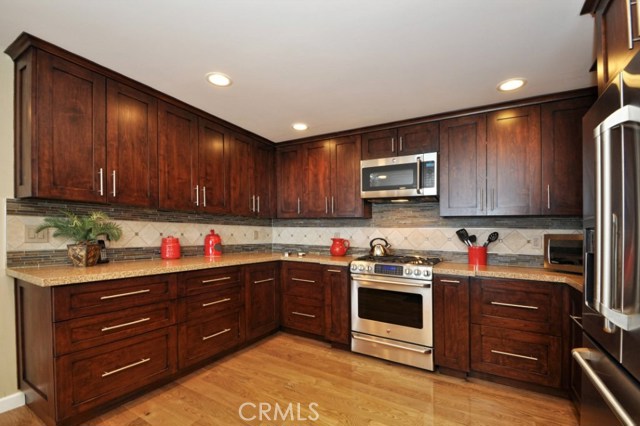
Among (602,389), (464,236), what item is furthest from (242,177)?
(602,389)

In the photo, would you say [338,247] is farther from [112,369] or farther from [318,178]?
[112,369]

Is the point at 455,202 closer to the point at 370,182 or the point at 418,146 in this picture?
the point at 418,146

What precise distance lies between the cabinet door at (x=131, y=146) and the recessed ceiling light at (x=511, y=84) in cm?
275

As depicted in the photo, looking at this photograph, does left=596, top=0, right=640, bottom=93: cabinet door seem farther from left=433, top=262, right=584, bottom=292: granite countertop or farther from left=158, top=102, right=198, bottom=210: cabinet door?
left=158, top=102, right=198, bottom=210: cabinet door

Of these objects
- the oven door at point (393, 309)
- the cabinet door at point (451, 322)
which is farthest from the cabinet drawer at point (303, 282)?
the cabinet door at point (451, 322)

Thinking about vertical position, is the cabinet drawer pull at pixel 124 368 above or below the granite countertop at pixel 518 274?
below

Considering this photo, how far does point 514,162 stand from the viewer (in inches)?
101

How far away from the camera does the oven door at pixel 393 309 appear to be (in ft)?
8.29

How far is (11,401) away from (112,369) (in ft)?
2.38

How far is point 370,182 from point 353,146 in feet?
1.56

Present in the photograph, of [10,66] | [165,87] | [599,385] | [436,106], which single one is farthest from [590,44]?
[10,66]

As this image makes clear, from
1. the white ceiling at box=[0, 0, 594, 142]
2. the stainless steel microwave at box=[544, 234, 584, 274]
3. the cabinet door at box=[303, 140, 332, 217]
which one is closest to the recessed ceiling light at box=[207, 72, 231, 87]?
the white ceiling at box=[0, 0, 594, 142]

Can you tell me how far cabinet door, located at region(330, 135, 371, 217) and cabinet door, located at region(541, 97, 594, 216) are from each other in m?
1.64

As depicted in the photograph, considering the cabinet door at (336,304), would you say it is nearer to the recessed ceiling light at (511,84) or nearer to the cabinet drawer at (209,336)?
the cabinet drawer at (209,336)
